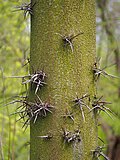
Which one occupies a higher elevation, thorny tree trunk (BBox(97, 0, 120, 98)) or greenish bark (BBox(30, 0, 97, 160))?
thorny tree trunk (BBox(97, 0, 120, 98))

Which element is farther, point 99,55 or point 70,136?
point 99,55

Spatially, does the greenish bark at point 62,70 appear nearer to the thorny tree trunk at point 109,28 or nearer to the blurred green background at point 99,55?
the blurred green background at point 99,55

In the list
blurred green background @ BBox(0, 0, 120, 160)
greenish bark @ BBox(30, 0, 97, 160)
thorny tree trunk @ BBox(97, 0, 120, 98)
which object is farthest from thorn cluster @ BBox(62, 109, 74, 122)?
thorny tree trunk @ BBox(97, 0, 120, 98)

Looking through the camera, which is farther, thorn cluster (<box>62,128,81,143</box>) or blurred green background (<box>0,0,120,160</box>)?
blurred green background (<box>0,0,120,160</box>)

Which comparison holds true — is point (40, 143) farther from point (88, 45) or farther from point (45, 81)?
point (88, 45)

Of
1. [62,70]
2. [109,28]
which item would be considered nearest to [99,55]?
[109,28]

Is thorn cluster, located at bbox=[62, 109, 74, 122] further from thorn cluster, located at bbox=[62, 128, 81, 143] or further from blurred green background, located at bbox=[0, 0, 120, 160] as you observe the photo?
blurred green background, located at bbox=[0, 0, 120, 160]

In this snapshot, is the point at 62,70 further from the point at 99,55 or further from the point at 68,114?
the point at 99,55

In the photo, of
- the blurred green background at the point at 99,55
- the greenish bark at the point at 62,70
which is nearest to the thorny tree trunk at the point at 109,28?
the blurred green background at the point at 99,55
